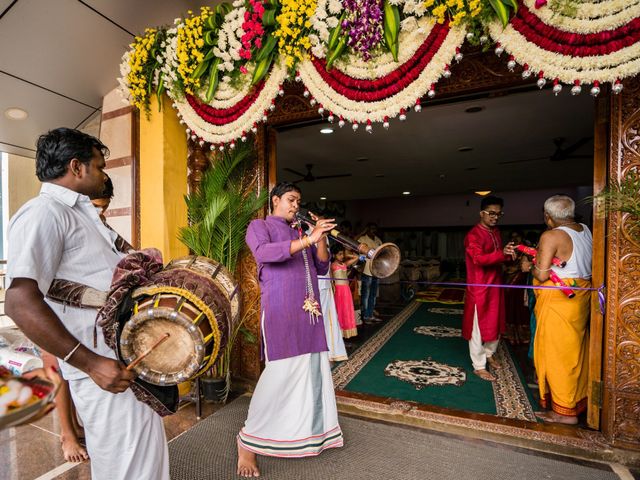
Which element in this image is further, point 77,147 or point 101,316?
point 77,147

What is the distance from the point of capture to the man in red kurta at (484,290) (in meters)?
3.72

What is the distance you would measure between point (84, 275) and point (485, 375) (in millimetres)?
3791

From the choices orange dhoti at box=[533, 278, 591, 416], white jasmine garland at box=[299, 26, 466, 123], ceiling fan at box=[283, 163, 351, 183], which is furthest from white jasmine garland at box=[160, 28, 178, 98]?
ceiling fan at box=[283, 163, 351, 183]

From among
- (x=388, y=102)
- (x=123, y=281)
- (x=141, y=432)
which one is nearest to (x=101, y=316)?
(x=123, y=281)

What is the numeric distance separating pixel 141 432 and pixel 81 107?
3.82m

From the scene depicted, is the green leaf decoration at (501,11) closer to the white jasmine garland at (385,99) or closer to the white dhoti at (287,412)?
the white jasmine garland at (385,99)

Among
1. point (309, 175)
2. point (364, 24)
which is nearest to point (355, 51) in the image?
point (364, 24)

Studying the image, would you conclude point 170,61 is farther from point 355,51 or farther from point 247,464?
point 247,464

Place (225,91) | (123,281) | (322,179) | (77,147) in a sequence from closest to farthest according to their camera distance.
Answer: (123,281) < (77,147) < (225,91) < (322,179)

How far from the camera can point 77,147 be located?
4.60 feet

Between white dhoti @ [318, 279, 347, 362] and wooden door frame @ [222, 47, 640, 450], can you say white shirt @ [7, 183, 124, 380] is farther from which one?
white dhoti @ [318, 279, 347, 362]

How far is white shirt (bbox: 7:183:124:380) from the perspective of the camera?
1207mm

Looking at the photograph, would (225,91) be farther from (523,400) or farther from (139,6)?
(523,400)

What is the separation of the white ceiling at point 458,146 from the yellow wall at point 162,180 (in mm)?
1600
